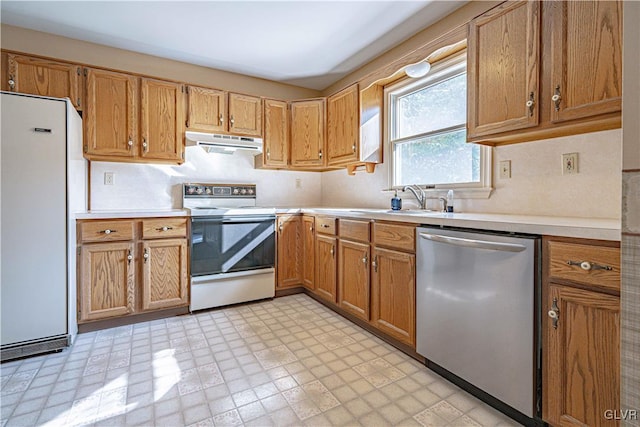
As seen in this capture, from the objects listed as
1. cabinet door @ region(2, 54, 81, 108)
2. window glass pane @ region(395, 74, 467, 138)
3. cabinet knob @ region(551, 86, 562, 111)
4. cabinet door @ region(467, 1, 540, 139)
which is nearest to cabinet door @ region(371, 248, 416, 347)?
cabinet door @ region(467, 1, 540, 139)

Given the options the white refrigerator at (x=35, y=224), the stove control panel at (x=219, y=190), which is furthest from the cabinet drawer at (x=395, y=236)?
the white refrigerator at (x=35, y=224)

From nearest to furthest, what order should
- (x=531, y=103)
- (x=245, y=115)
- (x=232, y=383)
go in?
(x=531, y=103) < (x=232, y=383) < (x=245, y=115)

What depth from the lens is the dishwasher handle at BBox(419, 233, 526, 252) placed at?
1344 millimetres

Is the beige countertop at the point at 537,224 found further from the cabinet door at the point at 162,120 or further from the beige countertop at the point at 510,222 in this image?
the cabinet door at the point at 162,120

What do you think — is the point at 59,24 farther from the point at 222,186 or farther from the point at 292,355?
the point at 292,355

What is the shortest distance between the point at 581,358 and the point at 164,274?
2.72 meters

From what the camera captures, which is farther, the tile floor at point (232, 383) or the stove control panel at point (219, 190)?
the stove control panel at point (219, 190)

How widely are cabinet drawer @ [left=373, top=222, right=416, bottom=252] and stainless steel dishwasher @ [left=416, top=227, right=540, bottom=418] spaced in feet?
0.26

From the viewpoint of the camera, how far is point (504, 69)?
1.72m

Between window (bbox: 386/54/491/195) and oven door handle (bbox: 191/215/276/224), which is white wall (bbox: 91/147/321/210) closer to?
oven door handle (bbox: 191/215/276/224)

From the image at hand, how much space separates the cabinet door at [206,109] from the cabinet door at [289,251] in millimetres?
1146

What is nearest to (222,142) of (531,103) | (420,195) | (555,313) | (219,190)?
(219,190)

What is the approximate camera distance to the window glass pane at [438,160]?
2.29 meters

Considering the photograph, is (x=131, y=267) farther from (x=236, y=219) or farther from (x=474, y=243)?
(x=474, y=243)
